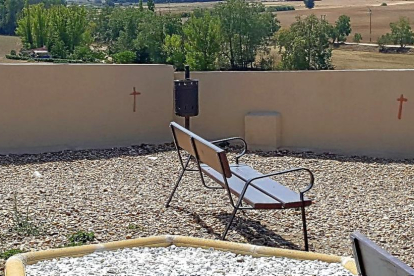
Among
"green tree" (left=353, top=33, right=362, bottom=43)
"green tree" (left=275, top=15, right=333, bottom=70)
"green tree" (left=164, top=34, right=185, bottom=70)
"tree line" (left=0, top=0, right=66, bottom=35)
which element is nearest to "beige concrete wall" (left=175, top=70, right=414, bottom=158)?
"green tree" (left=275, top=15, right=333, bottom=70)

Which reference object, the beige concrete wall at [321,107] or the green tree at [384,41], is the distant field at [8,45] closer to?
the green tree at [384,41]

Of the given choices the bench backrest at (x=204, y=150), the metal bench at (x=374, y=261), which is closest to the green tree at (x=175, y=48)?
the bench backrest at (x=204, y=150)

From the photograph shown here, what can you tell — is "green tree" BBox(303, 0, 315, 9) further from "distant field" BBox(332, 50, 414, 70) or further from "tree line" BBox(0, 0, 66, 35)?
"tree line" BBox(0, 0, 66, 35)

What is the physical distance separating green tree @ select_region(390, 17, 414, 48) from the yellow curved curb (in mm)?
63279

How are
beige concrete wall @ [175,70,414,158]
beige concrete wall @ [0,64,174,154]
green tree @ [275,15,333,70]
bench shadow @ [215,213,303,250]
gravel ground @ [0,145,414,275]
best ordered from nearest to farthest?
bench shadow @ [215,213,303,250] → gravel ground @ [0,145,414,275] → beige concrete wall @ [0,64,174,154] → beige concrete wall @ [175,70,414,158] → green tree @ [275,15,333,70]

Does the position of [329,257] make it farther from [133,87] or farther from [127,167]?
[133,87]

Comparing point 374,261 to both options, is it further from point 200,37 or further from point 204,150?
point 200,37

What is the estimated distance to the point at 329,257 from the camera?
460 cm

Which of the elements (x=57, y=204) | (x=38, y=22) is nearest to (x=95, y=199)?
(x=57, y=204)

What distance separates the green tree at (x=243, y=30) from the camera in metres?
73.0

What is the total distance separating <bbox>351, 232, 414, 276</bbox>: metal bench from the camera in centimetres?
254

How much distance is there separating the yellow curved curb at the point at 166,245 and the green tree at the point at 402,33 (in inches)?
2491

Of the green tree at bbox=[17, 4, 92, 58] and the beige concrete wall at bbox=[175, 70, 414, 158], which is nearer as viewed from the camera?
the beige concrete wall at bbox=[175, 70, 414, 158]

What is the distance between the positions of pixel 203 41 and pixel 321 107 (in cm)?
5896
